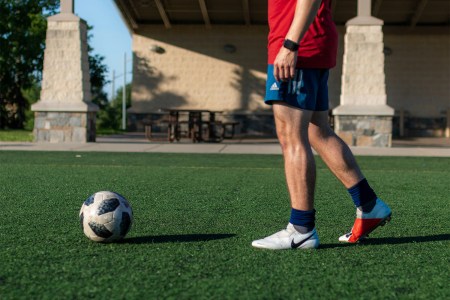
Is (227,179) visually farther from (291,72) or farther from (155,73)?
(155,73)

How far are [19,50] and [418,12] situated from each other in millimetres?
14867

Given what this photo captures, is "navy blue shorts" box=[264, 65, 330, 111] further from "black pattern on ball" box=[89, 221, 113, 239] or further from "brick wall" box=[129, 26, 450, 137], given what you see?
"brick wall" box=[129, 26, 450, 137]

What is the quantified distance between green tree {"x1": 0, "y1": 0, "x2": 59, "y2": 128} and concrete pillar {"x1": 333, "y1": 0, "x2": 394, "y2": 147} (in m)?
14.8

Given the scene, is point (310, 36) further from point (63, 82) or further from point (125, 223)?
point (63, 82)

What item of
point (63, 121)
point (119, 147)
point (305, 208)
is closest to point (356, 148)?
point (119, 147)

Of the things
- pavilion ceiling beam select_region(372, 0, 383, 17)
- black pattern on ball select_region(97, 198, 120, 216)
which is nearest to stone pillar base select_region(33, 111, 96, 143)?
pavilion ceiling beam select_region(372, 0, 383, 17)

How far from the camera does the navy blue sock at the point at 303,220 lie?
11.3 ft

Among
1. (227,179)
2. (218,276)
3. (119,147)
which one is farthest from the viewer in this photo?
(119,147)

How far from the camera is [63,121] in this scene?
1467 centimetres

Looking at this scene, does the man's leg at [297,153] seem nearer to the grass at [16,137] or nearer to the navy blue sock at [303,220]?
the navy blue sock at [303,220]

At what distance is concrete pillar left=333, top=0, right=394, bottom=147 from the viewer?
574 inches

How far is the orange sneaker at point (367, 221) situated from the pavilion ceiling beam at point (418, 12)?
54.9 ft

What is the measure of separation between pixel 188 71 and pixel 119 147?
8.66 m

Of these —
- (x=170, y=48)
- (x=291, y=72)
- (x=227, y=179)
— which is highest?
(x=170, y=48)
